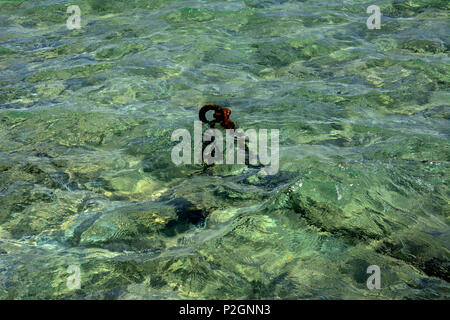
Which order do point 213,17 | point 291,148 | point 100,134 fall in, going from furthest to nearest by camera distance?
point 213,17 < point 100,134 < point 291,148

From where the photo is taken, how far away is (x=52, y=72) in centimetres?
659

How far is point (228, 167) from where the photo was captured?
13.9ft

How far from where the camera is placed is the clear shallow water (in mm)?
2760

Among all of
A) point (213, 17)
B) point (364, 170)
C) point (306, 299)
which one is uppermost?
point (213, 17)

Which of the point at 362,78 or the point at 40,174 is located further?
the point at 362,78

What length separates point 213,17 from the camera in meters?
8.62

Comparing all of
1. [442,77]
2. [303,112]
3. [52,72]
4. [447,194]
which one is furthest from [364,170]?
[52,72]

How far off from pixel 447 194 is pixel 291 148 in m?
1.51

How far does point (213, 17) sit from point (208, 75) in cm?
270

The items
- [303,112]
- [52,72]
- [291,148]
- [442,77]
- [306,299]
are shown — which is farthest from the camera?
[52,72]

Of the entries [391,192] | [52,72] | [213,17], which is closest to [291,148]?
[391,192]

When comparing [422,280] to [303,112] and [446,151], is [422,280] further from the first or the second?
[303,112]

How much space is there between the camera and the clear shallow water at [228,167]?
2760mm

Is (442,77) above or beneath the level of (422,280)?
above
